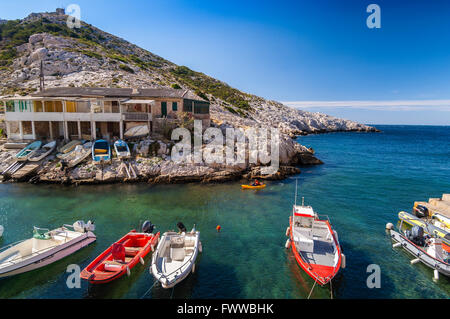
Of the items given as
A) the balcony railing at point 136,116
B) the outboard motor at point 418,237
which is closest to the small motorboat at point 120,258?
the outboard motor at point 418,237

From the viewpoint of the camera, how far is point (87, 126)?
3803 cm

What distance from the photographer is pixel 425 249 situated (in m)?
15.6

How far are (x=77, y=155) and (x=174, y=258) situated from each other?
25217mm

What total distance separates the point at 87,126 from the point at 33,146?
789 centimetres

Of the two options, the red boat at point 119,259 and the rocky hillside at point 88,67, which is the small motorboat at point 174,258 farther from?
the rocky hillside at point 88,67

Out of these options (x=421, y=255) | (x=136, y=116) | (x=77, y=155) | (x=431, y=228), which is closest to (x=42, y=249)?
(x=77, y=155)

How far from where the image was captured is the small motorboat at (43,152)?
30817 mm

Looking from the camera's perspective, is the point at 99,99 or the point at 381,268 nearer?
the point at 381,268

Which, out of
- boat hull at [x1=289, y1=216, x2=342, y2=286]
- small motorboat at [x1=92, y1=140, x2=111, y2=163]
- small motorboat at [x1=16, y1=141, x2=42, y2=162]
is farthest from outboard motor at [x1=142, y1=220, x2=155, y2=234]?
small motorboat at [x1=16, y1=141, x2=42, y2=162]

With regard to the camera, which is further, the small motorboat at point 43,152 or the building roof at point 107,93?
the building roof at point 107,93

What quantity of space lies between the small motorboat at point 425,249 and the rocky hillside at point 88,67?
116ft

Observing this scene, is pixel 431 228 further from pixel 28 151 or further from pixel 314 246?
pixel 28 151

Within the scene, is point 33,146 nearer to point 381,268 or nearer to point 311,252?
point 311,252
